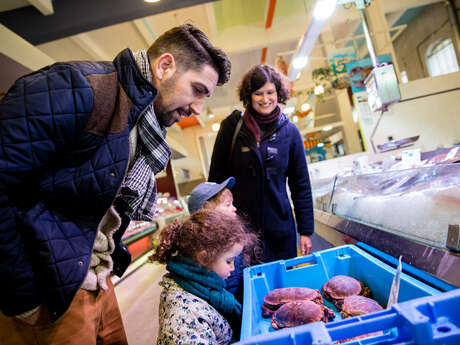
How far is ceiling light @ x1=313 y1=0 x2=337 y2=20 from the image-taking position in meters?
2.89

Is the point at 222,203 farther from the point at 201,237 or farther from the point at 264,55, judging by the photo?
the point at 264,55

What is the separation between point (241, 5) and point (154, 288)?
557 centimetres

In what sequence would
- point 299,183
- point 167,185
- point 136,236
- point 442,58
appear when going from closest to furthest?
point 299,183 < point 136,236 < point 167,185 < point 442,58

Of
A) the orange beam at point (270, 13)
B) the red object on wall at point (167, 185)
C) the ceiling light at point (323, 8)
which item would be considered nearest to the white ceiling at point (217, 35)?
the orange beam at point (270, 13)

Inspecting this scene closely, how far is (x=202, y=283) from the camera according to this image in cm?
117

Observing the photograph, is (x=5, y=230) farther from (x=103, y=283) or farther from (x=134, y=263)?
(x=134, y=263)

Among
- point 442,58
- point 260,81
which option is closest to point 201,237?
point 260,81

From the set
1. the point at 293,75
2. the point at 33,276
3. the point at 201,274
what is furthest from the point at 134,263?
the point at 293,75

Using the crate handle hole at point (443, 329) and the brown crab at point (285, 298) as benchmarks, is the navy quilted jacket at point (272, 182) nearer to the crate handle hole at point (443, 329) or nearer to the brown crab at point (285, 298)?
the brown crab at point (285, 298)

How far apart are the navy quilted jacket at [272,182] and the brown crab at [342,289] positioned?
61 centimetres

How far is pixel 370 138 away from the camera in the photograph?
4.48 meters

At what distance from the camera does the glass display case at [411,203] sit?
0.99 m

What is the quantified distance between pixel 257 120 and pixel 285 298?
45.3 inches

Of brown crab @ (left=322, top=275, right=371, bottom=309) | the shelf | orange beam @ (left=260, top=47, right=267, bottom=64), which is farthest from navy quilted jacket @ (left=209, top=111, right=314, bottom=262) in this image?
orange beam @ (left=260, top=47, right=267, bottom=64)
